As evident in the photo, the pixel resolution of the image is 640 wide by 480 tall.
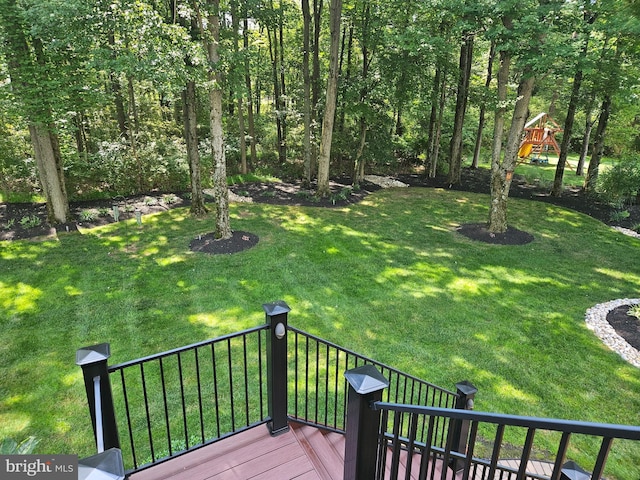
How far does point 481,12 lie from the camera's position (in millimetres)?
7719

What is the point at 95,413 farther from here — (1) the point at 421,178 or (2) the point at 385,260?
(1) the point at 421,178

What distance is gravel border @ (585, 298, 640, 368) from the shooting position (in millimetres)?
5354

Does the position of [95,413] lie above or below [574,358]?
above

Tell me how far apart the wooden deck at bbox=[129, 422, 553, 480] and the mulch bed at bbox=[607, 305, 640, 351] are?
4.54 meters

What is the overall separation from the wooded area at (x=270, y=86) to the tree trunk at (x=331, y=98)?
0.04m

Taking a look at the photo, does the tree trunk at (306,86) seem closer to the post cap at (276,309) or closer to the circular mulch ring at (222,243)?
the circular mulch ring at (222,243)

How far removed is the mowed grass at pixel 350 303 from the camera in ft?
14.9

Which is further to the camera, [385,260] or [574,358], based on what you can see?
[385,260]

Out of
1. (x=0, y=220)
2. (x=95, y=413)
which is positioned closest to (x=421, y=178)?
(x=0, y=220)

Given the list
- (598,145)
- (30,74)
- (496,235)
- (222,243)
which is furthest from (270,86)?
(598,145)

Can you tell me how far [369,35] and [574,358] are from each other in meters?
11.2

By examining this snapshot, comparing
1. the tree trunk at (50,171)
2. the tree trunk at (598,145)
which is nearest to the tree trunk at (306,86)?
the tree trunk at (50,171)

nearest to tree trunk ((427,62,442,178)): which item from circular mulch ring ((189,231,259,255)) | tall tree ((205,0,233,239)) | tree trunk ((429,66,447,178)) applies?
tree trunk ((429,66,447,178))

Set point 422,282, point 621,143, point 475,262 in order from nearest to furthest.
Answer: point 422,282 → point 475,262 → point 621,143
